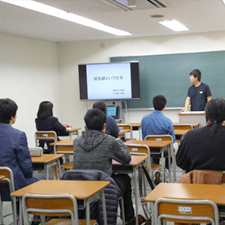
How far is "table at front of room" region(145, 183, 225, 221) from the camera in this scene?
2379 mm

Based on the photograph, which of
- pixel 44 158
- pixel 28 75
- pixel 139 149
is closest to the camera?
pixel 44 158

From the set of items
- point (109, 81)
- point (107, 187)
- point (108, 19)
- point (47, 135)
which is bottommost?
point (107, 187)

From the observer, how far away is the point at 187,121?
22.7 feet

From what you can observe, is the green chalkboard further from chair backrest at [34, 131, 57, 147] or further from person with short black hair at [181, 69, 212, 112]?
chair backrest at [34, 131, 57, 147]

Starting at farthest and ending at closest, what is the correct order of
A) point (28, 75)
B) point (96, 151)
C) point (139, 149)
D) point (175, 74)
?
point (175, 74), point (28, 75), point (139, 149), point (96, 151)

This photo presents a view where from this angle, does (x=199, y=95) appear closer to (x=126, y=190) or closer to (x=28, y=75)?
(x=28, y=75)

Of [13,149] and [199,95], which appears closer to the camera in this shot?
[13,149]

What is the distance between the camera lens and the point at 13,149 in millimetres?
3480

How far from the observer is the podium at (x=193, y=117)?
6699 mm

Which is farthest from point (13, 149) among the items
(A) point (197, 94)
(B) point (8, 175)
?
(A) point (197, 94)

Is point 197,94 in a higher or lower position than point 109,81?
lower

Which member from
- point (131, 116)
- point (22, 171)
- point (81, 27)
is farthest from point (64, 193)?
point (131, 116)

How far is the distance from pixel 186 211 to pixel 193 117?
183 inches

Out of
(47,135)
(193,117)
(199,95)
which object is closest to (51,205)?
(47,135)
